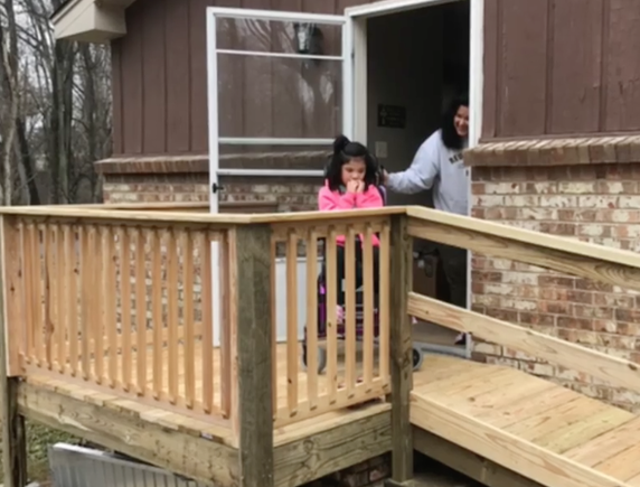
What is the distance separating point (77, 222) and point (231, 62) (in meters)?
1.60

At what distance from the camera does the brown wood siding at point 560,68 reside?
13.6 ft

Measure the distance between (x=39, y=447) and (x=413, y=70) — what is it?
4209mm

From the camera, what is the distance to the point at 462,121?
4891 mm

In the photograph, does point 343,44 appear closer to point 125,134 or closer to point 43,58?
point 125,134

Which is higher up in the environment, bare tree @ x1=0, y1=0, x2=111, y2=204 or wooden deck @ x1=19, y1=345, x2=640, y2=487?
bare tree @ x1=0, y1=0, x2=111, y2=204

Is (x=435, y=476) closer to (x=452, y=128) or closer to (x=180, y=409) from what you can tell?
(x=180, y=409)

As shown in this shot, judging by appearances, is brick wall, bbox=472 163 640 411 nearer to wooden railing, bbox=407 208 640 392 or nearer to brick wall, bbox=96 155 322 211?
wooden railing, bbox=407 208 640 392

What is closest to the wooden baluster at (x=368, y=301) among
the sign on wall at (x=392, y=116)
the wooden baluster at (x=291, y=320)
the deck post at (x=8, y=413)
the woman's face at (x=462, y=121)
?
the wooden baluster at (x=291, y=320)

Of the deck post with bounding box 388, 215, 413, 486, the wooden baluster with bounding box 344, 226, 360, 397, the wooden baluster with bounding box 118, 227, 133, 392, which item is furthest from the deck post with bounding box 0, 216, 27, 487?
the deck post with bounding box 388, 215, 413, 486

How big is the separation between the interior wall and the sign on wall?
0.03m

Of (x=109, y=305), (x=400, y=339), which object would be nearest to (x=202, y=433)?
(x=109, y=305)

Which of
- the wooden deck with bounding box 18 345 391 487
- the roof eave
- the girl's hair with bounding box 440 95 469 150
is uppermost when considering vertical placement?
the roof eave

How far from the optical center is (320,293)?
450cm

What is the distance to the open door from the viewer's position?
4.96 metres
